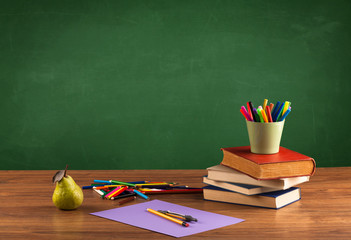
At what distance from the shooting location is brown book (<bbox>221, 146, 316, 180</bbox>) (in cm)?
124

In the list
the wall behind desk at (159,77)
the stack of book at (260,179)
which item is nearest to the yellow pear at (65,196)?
the stack of book at (260,179)

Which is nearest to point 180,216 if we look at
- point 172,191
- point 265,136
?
point 172,191

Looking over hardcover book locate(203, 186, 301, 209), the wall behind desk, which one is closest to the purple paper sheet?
hardcover book locate(203, 186, 301, 209)

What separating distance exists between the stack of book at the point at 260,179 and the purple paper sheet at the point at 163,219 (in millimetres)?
130

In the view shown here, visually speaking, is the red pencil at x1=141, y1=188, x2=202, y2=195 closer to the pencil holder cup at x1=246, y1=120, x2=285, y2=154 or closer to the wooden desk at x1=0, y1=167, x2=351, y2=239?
the wooden desk at x1=0, y1=167, x2=351, y2=239

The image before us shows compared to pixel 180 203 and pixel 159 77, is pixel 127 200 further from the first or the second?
pixel 159 77

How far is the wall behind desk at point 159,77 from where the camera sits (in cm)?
346

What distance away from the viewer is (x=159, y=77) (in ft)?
11.4

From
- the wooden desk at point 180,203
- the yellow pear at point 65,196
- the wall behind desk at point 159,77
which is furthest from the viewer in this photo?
the wall behind desk at point 159,77

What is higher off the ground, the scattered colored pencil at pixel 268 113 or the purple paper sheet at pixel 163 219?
the scattered colored pencil at pixel 268 113

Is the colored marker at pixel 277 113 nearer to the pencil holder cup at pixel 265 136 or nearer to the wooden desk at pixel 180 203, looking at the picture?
the pencil holder cup at pixel 265 136

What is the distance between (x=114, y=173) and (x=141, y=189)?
0.97 feet

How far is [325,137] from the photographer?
358 centimetres

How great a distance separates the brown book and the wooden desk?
91 mm
